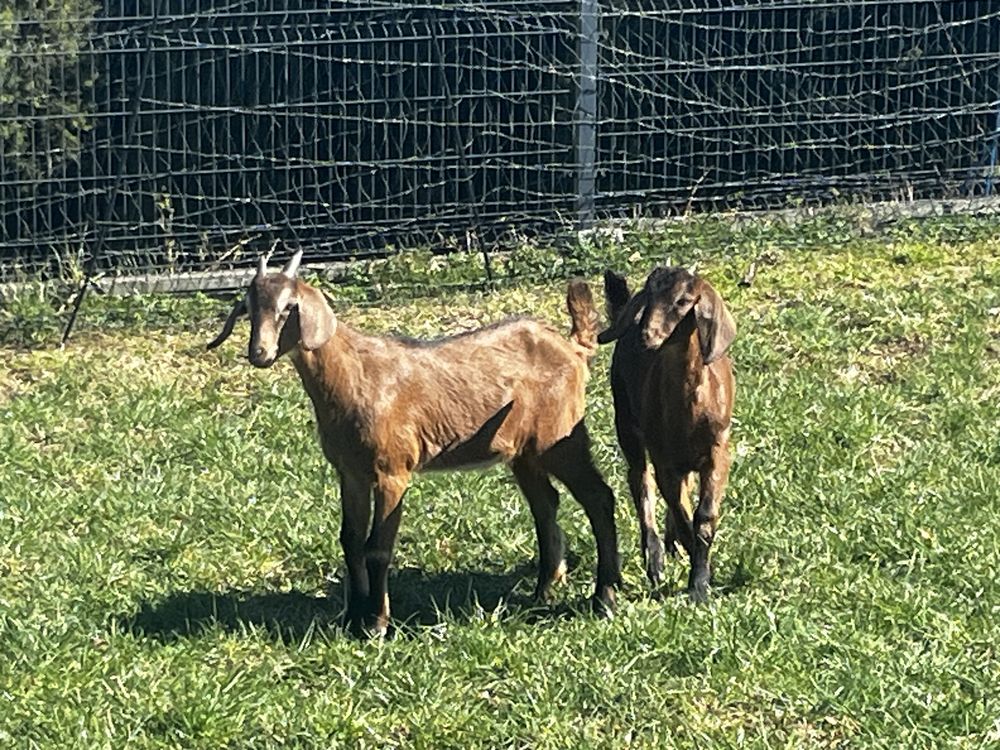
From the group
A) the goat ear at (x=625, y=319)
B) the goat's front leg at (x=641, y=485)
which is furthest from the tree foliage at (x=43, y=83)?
the goat ear at (x=625, y=319)

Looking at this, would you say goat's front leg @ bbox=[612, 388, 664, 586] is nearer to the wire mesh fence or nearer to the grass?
the grass

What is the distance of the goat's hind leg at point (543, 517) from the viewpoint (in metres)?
6.59

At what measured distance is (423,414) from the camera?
247 inches

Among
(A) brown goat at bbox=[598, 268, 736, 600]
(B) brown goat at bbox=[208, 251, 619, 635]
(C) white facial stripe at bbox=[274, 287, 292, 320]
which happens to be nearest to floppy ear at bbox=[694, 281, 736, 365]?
(A) brown goat at bbox=[598, 268, 736, 600]

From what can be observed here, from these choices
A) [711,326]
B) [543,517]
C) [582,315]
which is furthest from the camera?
[582,315]

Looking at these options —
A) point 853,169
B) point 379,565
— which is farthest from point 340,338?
point 853,169

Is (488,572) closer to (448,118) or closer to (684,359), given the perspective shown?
(684,359)

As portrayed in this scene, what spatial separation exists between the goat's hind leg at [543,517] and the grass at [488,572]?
11cm

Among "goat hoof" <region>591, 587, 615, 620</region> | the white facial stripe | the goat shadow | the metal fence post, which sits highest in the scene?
the metal fence post

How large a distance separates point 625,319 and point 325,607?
1501mm

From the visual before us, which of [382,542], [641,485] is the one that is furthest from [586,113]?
[382,542]

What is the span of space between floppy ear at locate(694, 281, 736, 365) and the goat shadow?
3.41ft

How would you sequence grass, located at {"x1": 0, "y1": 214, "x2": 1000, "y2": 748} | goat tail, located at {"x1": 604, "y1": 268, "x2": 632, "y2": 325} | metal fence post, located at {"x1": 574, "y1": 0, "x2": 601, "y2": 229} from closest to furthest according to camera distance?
1. grass, located at {"x1": 0, "y1": 214, "x2": 1000, "y2": 748}
2. goat tail, located at {"x1": 604, "y1": 268, "x2": 632, "y2": 325}
3. metal fence post, located at {"x1": 574, "y1": 0, "x2": 601, "y2": 229}

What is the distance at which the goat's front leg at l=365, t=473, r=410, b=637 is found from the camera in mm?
6191
